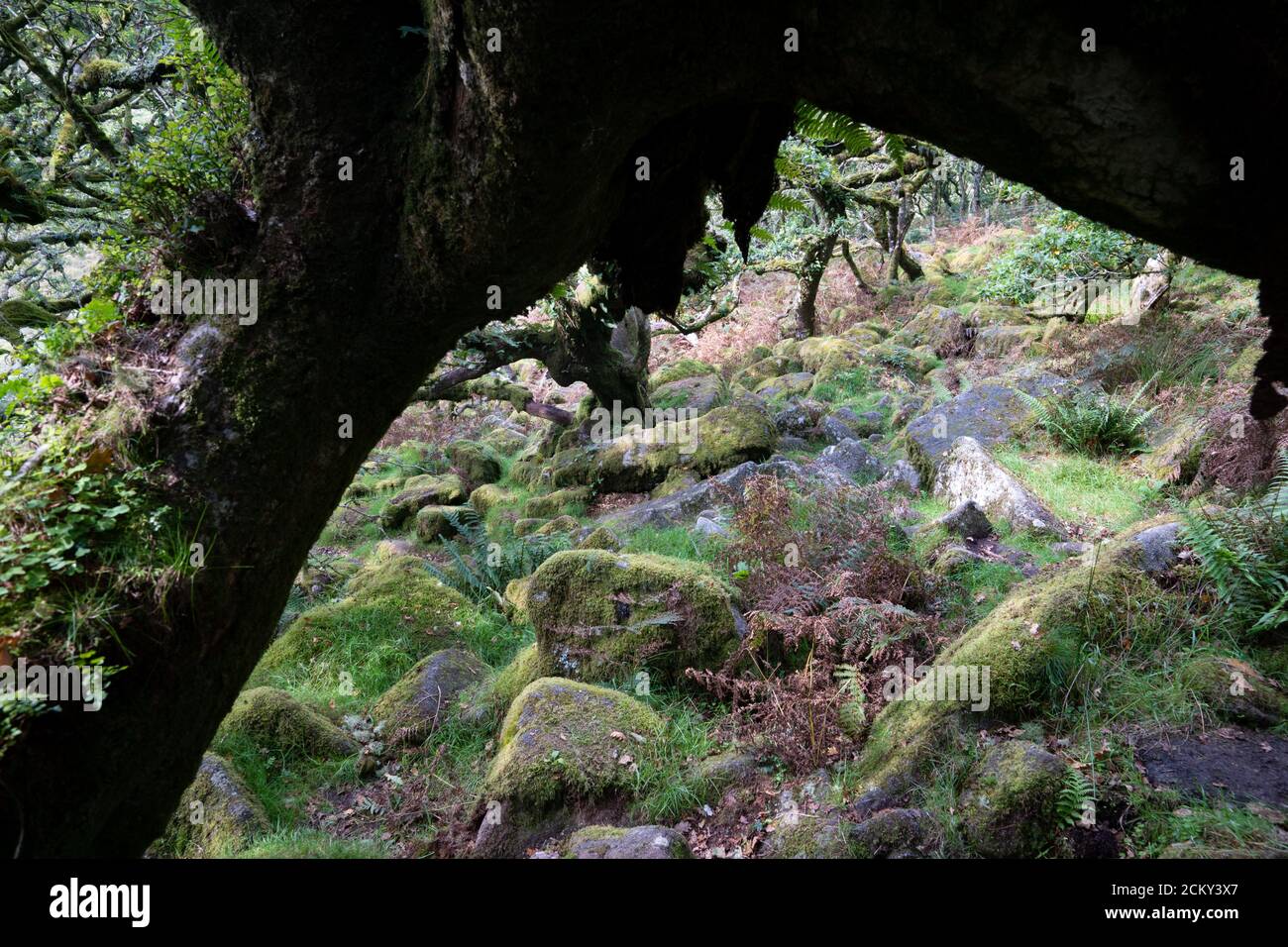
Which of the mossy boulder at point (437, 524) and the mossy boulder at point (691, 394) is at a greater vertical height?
the mossy boulder at point (691, 394)

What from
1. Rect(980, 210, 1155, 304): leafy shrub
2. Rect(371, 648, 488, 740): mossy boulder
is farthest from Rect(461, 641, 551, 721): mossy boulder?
Rect(980, 210, 1155, 304): leafy shrub

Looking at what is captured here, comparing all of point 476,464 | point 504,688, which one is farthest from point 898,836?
point 476,464

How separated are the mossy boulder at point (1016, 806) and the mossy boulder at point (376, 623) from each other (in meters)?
5.50

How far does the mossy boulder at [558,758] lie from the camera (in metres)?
4.42

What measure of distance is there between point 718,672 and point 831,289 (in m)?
18.3

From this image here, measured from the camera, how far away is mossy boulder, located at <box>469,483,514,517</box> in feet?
43.5

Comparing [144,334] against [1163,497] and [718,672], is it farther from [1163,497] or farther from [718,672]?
[1163,497]

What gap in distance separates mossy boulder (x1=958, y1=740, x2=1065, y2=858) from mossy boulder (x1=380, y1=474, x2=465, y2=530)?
1163 centimetres

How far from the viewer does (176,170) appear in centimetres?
267

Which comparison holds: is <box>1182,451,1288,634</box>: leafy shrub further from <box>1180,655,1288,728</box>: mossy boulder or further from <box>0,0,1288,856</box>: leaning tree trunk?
<box>0,0,1288,856</box>: leaning tree trunk

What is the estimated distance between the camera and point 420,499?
14.2 metres

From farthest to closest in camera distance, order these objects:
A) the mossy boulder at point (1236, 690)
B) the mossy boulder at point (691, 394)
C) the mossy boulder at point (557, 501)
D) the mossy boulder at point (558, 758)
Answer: the mossy boulder at point (691, 394) → the mossy boulder at point (557, 501) → the mossy boulder at point (558, 758) → the mossy boulder at point (1236, 690)

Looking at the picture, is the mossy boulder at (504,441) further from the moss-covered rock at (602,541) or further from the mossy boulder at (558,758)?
the mossy boulder at (558,758)

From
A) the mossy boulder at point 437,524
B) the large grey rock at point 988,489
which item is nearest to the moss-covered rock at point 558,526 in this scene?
the mossy boulder at point 437,524
